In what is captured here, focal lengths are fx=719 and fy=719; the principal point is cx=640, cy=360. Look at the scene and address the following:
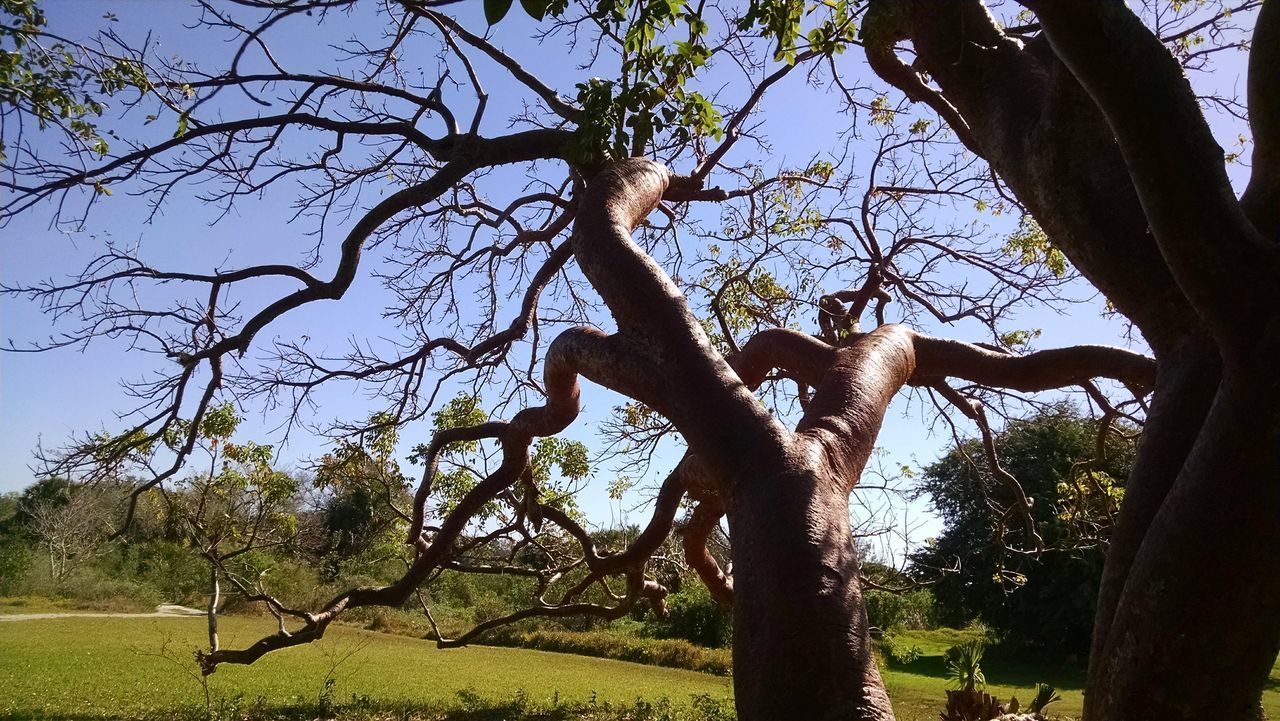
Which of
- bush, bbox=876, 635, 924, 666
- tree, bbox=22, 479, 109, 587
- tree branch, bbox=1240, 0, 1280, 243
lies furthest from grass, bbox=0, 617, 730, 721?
tree branch, bbox=1240, 0, 1280, 243

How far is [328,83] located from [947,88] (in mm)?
3665

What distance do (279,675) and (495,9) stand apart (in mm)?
14538

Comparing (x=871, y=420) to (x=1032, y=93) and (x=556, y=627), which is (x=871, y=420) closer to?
(x=1032, y=93)

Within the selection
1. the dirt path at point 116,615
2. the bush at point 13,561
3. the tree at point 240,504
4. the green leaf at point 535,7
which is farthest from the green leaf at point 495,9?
the bush at point 13,561

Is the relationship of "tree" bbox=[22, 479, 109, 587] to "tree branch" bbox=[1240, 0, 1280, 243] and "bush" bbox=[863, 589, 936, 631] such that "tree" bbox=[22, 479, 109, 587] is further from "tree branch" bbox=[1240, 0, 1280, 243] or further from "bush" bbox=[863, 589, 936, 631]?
"tree branch" bbox=[1240, 0, 1280, 243]

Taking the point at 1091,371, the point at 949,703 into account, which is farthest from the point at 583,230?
the point at 949,703

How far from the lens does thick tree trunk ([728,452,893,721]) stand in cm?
172

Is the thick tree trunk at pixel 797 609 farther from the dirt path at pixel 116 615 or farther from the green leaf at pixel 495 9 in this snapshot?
the dirt path at pixel 116 615

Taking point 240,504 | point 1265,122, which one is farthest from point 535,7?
point 240,504

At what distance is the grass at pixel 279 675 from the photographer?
1051 cm

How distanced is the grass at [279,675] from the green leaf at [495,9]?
10895 mm

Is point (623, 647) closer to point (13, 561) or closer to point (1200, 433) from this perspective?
point (1200, 433)

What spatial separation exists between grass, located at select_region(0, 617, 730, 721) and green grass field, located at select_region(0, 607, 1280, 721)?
2cm

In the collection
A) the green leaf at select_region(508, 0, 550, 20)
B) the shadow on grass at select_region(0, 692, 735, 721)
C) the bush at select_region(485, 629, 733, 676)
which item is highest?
the green leaf at select_region(508, 0, 550, 20)
